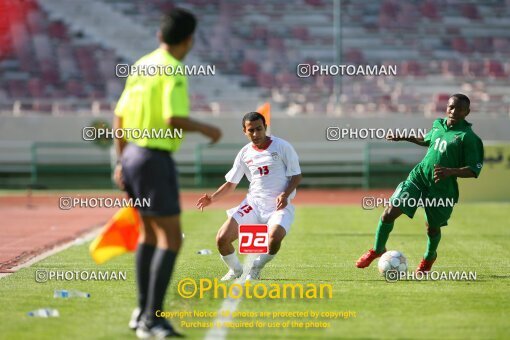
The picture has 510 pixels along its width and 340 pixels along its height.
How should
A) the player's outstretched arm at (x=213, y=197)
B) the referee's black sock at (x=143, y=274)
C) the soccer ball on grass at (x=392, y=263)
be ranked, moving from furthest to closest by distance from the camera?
the soccer ball on grass at (x=392, y=263) < the player's outstretched arm at (x=213, y=197) < the referee's black sock at (x=143, y=274)

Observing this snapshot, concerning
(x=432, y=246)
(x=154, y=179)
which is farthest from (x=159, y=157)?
(x=432, y=246)

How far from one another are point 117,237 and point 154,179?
794mm

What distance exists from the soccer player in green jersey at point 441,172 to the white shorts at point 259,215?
3.78ft

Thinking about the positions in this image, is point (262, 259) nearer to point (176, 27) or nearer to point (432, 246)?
point (432, 246)

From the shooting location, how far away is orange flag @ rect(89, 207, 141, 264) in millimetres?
8023

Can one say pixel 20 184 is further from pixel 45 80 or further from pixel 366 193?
pixel 366 193

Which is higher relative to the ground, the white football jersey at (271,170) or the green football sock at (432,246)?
the white football jersey at (271,170)

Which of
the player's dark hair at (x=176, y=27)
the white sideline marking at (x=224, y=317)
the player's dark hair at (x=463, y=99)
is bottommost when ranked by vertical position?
the white sideline marking at (x=224, y=317)

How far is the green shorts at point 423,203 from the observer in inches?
453

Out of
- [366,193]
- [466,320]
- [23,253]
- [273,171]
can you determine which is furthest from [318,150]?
[466,320]

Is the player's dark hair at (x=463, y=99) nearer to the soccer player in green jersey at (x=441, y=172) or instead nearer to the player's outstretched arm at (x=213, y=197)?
the soccer player in green jersey at (x=441, y=172)

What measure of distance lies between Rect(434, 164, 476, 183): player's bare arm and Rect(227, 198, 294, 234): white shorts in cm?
159

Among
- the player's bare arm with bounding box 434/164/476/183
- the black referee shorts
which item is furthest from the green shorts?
the black referee shorts

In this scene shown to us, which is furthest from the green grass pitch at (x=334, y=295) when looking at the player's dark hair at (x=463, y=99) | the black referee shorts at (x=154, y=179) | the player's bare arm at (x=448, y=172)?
the player's dark hair at (x=463, y=99)
